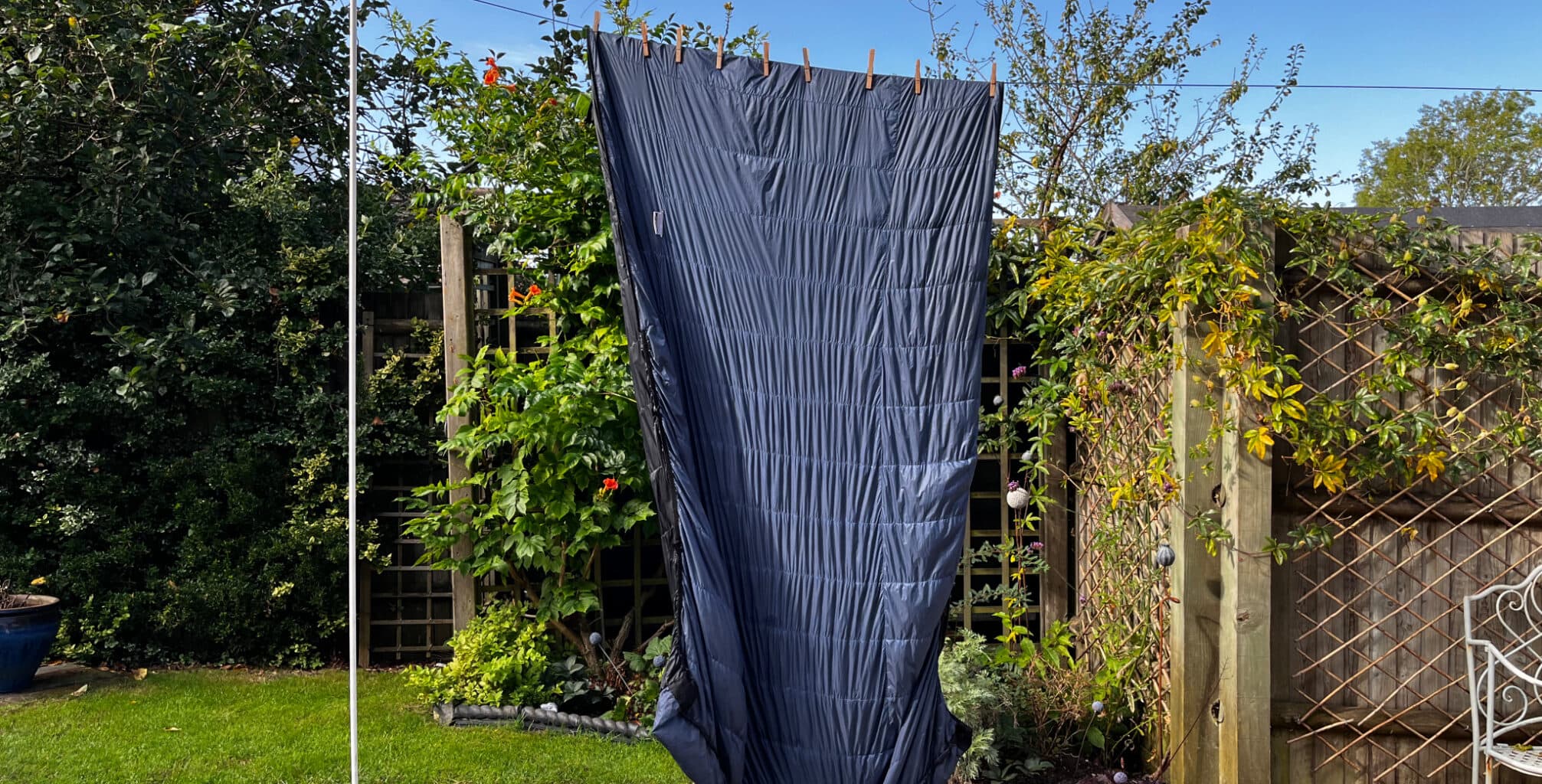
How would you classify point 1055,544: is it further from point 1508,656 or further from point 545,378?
point 545,378

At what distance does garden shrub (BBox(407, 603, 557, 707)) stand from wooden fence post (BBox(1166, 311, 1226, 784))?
196 cm

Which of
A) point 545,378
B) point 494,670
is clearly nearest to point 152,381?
point 545,378

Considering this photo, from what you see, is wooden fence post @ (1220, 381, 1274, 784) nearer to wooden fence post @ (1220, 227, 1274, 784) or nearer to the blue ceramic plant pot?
wooden fence post @ (1220, 227, 1274, 784)

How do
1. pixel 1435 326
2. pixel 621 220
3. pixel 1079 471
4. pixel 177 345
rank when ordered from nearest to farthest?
pixel 621 220 < pixel 1435 326 < pixel 1079 471 < pixel 177 345

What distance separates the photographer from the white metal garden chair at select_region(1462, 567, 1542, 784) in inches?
94.2

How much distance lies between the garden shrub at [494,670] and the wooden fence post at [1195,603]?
196cm

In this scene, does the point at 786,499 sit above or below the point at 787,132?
below

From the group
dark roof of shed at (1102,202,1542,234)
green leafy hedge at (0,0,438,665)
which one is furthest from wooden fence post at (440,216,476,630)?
dark roof of shed at (1102,202,1542,234)

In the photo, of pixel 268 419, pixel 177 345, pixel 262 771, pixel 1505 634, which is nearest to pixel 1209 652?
pixel 1505 634

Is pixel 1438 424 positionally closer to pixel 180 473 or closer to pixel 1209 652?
pixel 1209 652

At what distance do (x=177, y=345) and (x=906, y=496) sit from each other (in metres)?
3.24

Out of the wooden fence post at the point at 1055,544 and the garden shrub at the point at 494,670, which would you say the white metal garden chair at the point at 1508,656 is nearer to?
the wooden fence post at the point at 1055,544

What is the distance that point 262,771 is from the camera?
279 cm

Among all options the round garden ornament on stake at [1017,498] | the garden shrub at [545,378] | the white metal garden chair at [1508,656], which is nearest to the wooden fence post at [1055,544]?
the round garden ornament on stake at [1017,498]
